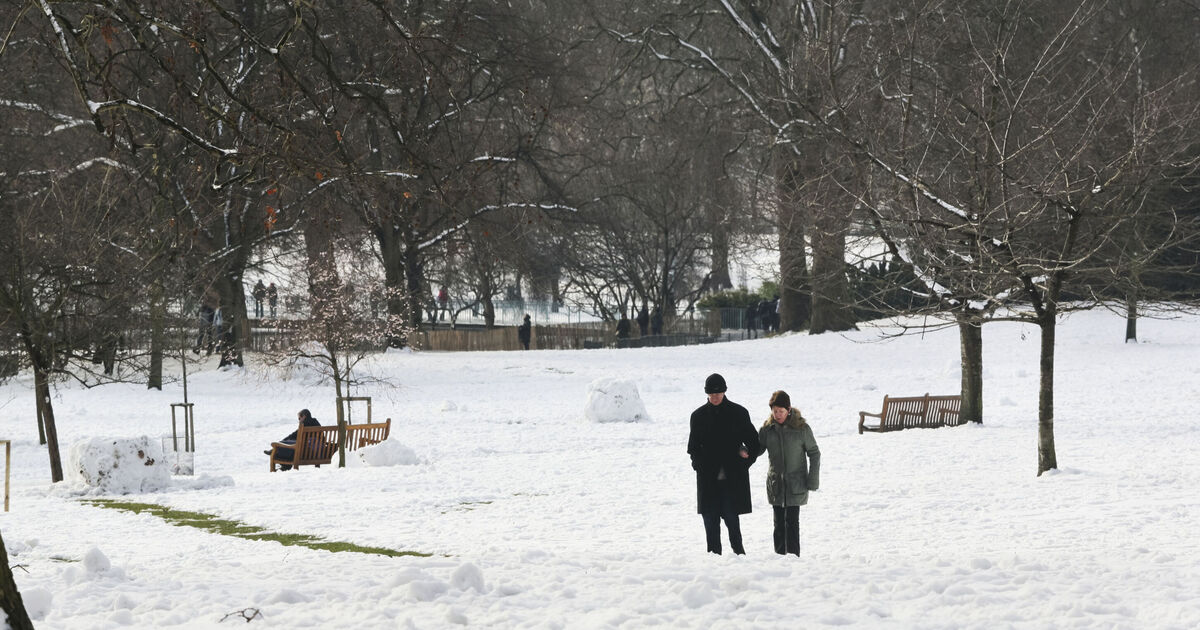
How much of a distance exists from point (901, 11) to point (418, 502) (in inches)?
818

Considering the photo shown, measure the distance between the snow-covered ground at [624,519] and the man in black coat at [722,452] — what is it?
1.74 ft

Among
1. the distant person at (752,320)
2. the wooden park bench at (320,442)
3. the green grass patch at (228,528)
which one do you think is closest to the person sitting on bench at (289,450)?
the wooden park bench at (320,442)

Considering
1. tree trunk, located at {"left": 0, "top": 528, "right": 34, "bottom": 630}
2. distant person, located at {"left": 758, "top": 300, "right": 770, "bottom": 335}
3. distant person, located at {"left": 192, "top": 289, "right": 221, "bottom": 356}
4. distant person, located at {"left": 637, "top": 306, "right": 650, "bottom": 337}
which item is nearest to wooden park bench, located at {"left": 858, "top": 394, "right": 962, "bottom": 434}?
distant person, located at {"left": 192, "top": 289, "right": 221, "bottom": 356}

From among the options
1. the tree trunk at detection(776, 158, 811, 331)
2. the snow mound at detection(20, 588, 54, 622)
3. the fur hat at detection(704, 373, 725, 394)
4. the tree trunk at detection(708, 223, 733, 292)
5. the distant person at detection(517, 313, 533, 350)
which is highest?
the tree trunk at detection(708, 223, 733, 292)

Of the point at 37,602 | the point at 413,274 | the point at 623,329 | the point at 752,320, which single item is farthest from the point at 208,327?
the point at 37,602

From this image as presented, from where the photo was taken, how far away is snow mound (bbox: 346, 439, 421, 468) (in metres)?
18.0

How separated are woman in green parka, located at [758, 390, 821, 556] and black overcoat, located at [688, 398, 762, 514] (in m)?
0.17

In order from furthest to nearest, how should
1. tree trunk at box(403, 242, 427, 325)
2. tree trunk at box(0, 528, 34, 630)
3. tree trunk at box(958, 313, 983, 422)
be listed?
tree trunk at box(403, 242, 427, 325)
tree trunk at box(958, 313, 983, 422)
tree trunk at box(0, 528, 34, 630)

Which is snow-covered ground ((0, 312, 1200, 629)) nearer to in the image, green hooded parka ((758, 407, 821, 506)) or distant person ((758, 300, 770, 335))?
green hooded parka ((758, 407, 821, 506))

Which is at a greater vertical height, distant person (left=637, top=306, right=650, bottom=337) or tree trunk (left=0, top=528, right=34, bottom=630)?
distant person (left=637, top=306, right=650, bottom=337)

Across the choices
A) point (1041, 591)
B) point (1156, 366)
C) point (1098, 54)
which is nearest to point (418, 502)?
point (1041, 591)

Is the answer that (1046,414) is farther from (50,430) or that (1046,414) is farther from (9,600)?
(50,430)

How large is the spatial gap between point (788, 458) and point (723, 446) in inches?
21.0

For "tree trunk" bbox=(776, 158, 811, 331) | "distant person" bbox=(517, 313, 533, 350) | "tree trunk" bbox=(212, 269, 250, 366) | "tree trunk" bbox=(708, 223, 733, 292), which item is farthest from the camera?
"tree trunk" bbox=(708, 223, 733, 292)
